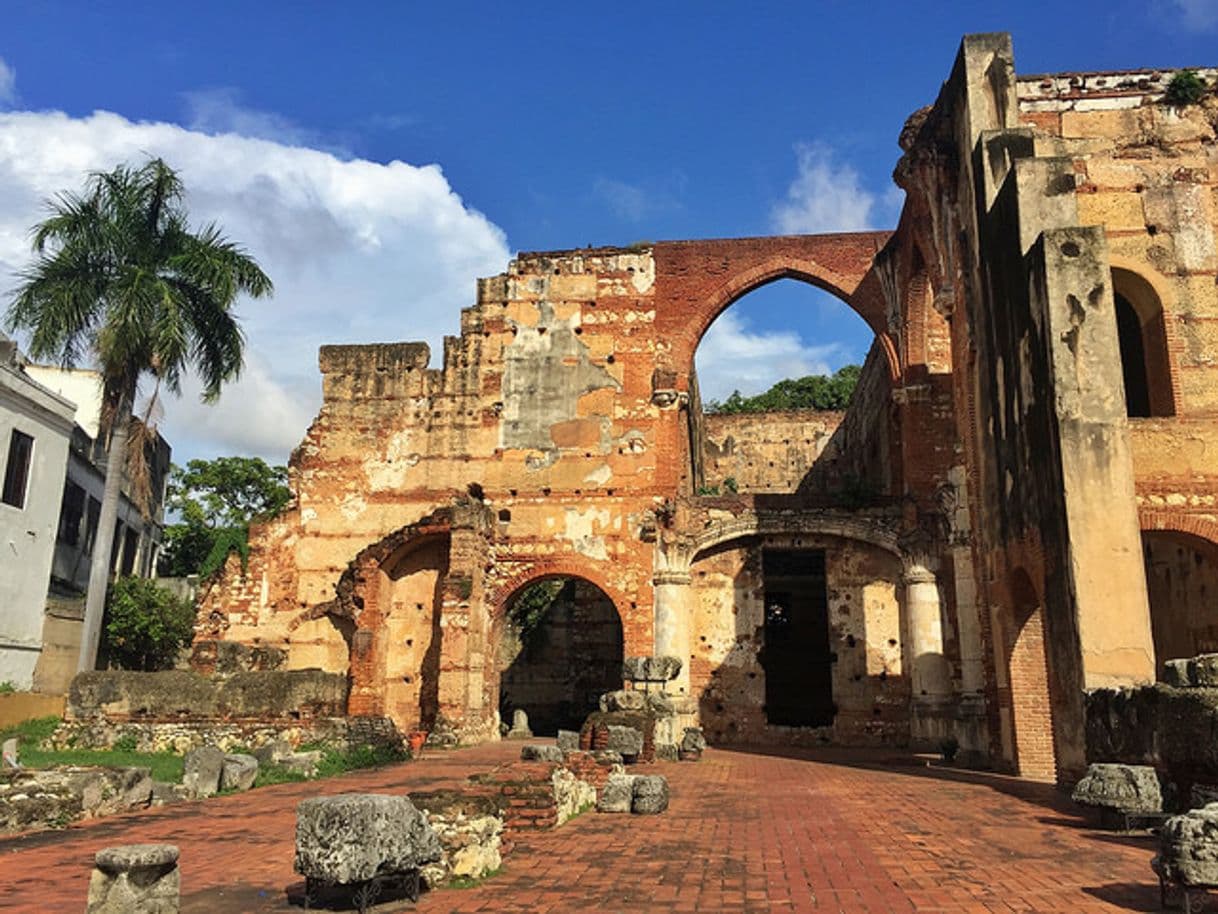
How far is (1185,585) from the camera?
16000mm

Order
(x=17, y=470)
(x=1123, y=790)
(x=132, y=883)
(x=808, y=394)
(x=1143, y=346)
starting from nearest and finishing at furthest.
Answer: (x=132, y=883)
(x=1123, y=790)
(x=1143, y=346)
(x=17, y=470)
(x=808, y=394)

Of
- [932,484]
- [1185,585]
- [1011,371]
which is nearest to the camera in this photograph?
[1011,371]

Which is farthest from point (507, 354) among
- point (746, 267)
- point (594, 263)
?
point (746, 267)

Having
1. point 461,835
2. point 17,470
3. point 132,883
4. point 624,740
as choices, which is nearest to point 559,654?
point 17,470

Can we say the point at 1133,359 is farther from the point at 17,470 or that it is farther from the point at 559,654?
the point at 17,470

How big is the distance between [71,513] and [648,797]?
2041cm

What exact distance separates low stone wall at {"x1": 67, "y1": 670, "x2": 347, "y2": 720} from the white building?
5.59m

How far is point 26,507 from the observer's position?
21.1 metres

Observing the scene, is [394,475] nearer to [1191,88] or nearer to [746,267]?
[746,267]

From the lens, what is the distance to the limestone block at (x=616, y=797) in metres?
9.24

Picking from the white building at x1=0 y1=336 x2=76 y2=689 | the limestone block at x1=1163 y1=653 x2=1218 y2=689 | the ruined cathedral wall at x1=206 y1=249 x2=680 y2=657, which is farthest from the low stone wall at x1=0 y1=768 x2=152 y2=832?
the white building at x1=0 y1=336 x2=76 y2=689

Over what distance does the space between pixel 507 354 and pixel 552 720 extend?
1017 centimetres

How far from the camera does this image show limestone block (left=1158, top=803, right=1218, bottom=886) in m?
5.11

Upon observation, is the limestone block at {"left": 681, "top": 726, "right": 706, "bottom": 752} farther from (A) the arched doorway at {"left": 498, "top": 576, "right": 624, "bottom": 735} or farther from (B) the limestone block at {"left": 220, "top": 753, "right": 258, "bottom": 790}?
(A) the arched doorway at {"left": 498, "top": 576, "right": 624, "bottom": 735}
